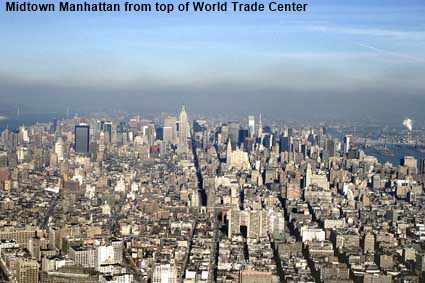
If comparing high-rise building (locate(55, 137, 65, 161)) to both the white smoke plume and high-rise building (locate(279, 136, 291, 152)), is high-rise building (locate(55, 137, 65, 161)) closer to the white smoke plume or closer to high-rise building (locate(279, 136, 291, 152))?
high-rise building (locate(279, 136, 291, 152))

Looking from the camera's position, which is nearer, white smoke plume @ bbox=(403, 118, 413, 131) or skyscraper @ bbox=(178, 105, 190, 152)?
white smoke plume @ bbox=(403, 118, 413, 131)

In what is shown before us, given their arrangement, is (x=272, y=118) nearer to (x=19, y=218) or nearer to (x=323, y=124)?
(x=323, y=124)

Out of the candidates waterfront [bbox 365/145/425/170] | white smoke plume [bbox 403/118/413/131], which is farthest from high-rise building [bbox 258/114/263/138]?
white smoke plume [bbox 403/118/413/131]

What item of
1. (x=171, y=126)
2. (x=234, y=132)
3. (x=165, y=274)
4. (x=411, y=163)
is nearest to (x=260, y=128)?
(x=234, y=132)

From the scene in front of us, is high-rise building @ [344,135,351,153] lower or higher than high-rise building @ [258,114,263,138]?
lower

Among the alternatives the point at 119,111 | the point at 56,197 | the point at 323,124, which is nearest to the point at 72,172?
the point at 56,197

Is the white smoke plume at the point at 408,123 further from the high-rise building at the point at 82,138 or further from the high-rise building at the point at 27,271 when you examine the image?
the high-rise building at the point at 82,138
